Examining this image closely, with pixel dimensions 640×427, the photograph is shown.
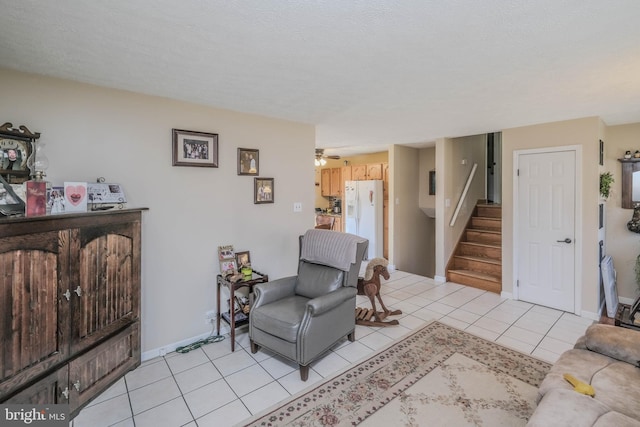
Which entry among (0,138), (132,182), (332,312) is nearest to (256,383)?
(332,312)

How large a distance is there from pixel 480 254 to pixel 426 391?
3.43 metres

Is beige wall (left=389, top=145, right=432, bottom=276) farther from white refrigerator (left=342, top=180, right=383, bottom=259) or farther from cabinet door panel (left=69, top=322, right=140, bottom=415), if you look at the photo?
cabinet door panel (left=69, top=322, right=140, bottom=415)

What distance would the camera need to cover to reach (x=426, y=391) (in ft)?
7.14

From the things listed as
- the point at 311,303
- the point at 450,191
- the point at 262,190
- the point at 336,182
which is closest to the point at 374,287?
the point at 311,303

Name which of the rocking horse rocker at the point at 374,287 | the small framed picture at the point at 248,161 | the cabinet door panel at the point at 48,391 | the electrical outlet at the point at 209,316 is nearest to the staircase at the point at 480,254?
the rocking horse rocker at the point at 374,287

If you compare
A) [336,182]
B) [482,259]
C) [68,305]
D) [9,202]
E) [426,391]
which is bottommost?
[426,391]

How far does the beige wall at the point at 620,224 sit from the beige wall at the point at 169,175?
423 centimetres

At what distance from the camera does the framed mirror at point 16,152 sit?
1.92 meters

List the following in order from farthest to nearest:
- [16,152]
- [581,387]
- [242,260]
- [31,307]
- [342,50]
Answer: [242,260] < [16,152] < [342,50] < [31,307] < [581,387]

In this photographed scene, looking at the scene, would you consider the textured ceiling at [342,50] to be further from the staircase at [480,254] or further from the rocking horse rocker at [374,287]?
the staircase at [480,254]

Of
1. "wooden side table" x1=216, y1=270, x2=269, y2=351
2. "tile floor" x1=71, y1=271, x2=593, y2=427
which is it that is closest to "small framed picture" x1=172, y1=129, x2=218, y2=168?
"wooden side table" x1=216, y1=270, x2=269, y2=351

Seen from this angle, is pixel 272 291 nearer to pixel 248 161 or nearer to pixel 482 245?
pixel 248 161

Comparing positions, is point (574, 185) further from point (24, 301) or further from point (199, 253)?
point (24, 301)

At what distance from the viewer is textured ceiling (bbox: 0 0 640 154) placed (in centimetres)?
143
